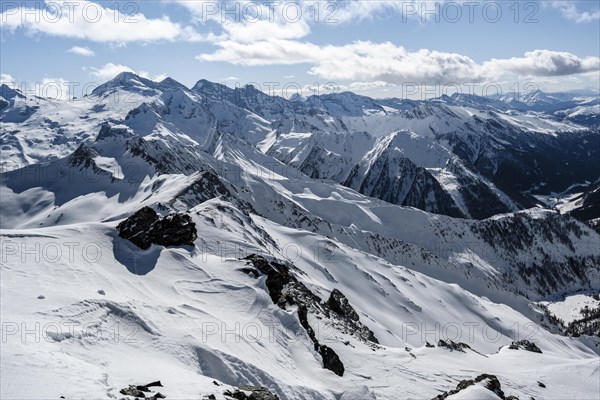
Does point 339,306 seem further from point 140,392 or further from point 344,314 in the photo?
point 140,392

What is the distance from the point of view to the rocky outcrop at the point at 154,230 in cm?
5373

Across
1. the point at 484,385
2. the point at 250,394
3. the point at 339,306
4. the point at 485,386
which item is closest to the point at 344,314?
the point at 339,306

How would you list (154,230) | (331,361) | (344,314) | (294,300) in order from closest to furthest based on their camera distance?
1. (331,361)
2. (294,300)
3. (154,230)
4. (344,314)

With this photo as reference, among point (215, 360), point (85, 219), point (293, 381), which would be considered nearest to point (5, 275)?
point (215, 360)

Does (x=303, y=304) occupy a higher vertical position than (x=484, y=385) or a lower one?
higher

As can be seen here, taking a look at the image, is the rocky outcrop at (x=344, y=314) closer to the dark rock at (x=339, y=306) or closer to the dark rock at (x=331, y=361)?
the dark rock at (x=339, y=306)

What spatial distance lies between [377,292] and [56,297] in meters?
97.5

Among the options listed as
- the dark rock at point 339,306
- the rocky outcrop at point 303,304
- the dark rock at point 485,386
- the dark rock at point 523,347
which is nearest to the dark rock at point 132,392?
the rocky outcrop at point 303,304

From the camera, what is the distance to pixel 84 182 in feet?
558

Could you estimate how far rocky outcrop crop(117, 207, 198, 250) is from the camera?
53.7 meters

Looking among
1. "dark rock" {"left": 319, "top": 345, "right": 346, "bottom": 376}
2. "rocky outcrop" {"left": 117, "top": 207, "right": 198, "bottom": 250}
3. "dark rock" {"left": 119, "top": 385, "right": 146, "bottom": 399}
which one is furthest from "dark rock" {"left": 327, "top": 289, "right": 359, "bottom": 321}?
"dark rock" {"left": 119, "top": 385, "right": 146, "bottom": 399}

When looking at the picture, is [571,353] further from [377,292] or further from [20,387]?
[20,387]

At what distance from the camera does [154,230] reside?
55000 mm

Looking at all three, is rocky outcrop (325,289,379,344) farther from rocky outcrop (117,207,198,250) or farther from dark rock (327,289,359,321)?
rocky outcrop (117,207,198,250)
